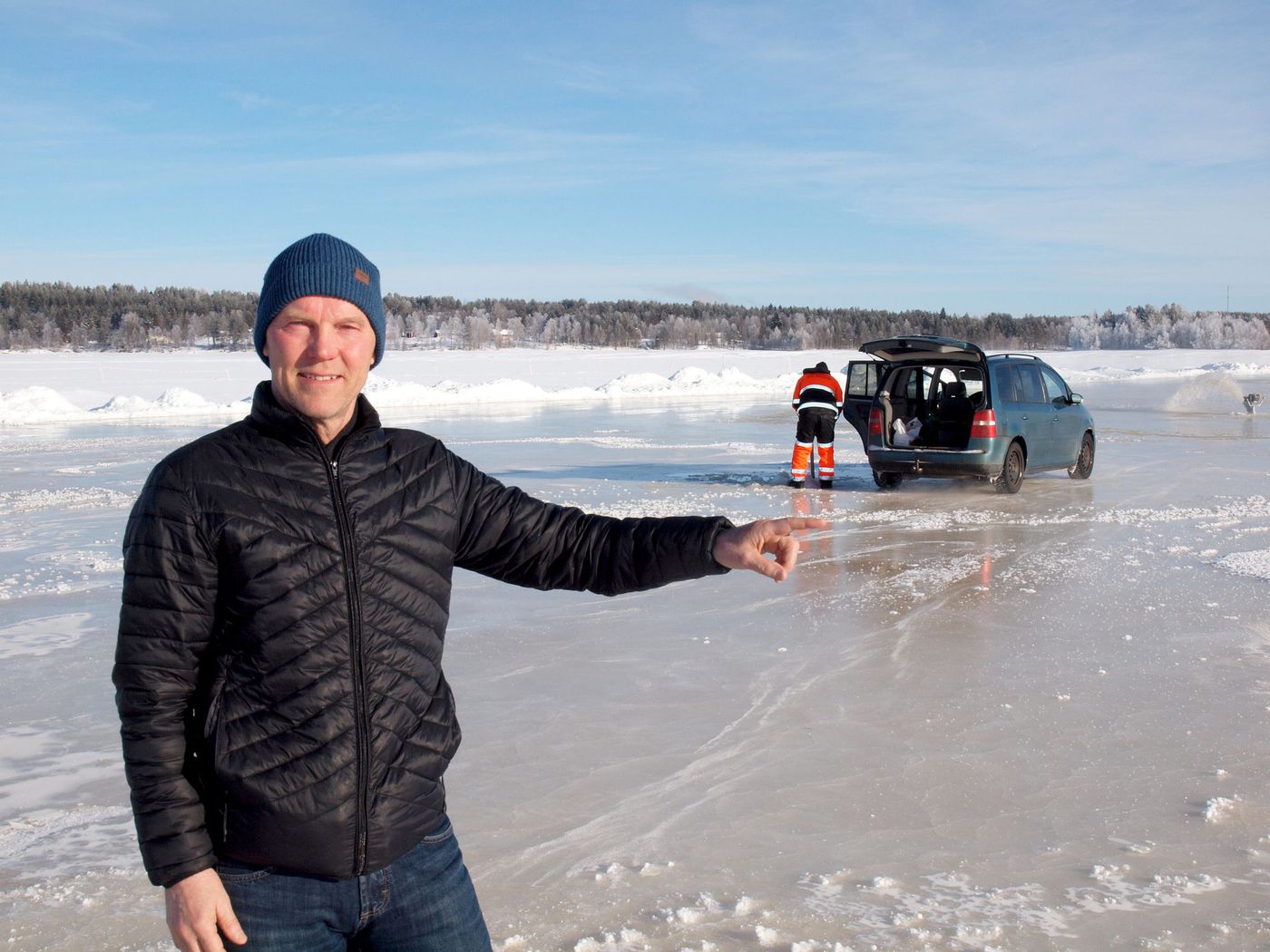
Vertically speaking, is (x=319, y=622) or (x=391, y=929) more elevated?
(x=319, y=622)

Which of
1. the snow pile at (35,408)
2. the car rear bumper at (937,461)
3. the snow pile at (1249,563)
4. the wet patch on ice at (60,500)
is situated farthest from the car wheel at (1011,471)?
the snow pile at (35,408)

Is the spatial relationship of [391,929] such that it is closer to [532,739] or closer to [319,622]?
[319,622]

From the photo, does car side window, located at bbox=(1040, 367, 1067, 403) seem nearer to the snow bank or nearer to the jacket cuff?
the jacket cuff

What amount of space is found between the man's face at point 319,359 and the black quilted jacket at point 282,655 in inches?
1.7

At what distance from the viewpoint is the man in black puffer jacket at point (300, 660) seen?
198cm

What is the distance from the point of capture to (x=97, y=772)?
186 inches

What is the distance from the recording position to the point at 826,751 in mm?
4871

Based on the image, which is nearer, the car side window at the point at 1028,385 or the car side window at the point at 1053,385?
the car side window at the point at 1028,385

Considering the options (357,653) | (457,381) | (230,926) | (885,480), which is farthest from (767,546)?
(457,381)

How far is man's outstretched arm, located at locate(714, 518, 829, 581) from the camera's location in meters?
2.38

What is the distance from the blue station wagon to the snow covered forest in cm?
10327

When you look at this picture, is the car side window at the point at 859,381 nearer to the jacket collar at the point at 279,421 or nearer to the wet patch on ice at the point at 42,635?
the wet patch on ice at the point at 42,635

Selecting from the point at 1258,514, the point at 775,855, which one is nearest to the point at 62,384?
the point at 1258,514

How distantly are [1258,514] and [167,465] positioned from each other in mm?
11463
